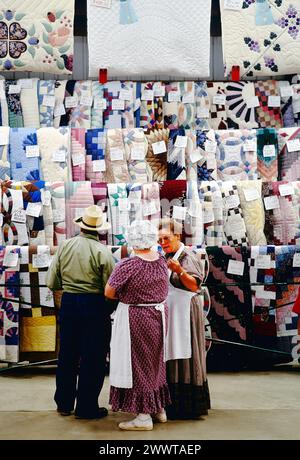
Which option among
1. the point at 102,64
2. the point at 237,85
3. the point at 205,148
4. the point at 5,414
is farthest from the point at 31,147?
the point at 5,414

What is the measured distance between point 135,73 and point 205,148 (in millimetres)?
919

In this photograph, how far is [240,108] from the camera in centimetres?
668

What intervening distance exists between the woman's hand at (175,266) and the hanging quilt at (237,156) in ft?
7.02

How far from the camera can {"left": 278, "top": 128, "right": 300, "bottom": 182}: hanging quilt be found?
6.25 metres

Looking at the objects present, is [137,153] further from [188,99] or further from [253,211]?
[253,211]

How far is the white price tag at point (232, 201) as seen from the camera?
18.7 feet

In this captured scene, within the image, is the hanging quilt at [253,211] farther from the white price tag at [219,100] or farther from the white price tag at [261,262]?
the white price tag at [219,100]

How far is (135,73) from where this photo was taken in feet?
21.1

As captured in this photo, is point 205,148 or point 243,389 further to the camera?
point 205,148

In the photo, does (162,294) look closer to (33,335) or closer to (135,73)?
(33,335)

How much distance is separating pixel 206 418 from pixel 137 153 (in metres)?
2.58

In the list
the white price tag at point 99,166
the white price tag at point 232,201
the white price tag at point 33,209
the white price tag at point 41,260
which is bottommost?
the white price tag at point 41,260

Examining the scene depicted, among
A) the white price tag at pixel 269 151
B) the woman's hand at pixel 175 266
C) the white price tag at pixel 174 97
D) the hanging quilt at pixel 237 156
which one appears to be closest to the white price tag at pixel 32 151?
the white price tag at pixel 174 97

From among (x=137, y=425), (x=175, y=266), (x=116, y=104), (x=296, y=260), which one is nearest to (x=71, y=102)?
(x=116, y=104)
